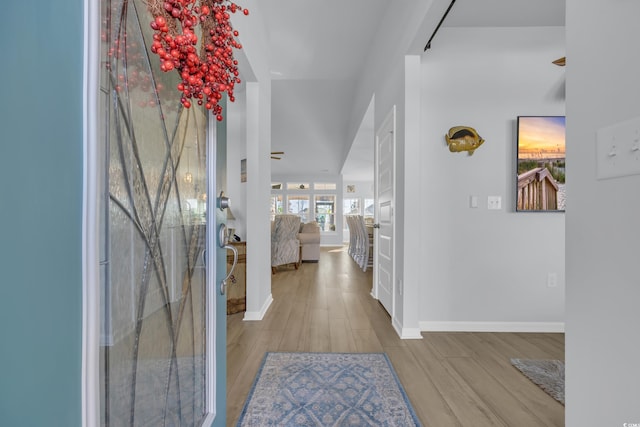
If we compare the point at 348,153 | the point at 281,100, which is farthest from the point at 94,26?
the point at 348,153

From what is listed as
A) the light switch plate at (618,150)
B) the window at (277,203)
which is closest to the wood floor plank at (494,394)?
the light switch plate at (618,150)

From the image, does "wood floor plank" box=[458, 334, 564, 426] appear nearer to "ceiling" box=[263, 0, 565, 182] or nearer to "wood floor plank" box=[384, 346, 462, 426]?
"wood floor plank" box=[384, 346, 462, 426]

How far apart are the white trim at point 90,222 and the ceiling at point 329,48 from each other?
2725mm

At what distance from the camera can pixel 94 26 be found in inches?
20.6

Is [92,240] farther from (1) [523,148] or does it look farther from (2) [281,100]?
(2) [281,100]

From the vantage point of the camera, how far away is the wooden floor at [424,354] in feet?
4.95

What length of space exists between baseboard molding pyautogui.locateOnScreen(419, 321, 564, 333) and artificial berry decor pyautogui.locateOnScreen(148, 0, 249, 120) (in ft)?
8.15

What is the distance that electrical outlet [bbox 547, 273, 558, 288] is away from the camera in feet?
8.43

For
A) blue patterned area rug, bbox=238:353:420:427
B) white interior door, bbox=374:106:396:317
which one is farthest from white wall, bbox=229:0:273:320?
white interior door, bbox=374:106:396:317

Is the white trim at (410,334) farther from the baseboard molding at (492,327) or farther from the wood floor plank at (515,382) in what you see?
the wood floor plank at (515,382)

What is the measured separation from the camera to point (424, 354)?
212 cm
